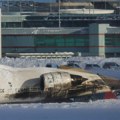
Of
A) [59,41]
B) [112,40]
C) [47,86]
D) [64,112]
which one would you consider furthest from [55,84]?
[59,41]

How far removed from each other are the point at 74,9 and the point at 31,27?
81.0ft

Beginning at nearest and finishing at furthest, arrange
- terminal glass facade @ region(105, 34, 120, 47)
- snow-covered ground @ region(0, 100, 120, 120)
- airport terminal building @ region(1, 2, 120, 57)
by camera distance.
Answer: snow-covered ground @ region(0, 100, 120, 120) → airport terminal building @ region(1, 2, 120, 57) → terminal glass facade @ region(105, 34, 120, 47)

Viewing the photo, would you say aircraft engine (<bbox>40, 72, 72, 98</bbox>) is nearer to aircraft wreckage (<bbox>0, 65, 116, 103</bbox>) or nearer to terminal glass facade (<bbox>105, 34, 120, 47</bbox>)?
aircraft wreckage (<bbox>0, 65, 116, 103</bbox>)

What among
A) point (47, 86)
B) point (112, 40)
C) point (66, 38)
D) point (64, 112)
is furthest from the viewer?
point (66, 38)

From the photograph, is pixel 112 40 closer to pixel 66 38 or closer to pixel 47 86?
pixel 66 38

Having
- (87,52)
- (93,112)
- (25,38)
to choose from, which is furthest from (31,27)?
(93,112)

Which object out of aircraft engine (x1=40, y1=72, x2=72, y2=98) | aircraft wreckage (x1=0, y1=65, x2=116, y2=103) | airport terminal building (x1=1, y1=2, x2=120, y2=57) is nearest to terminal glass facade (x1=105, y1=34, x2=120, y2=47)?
airport terminal building (x1=1, y1=2, x2=120, y2=57)

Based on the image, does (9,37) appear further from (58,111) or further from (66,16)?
(58,111)

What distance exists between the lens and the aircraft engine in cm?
1550

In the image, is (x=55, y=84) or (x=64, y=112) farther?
(x=55, y=84)

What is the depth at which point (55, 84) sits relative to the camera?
51.0 feet

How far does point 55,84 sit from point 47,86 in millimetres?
242

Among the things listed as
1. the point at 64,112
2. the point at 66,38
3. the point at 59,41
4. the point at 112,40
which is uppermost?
the point at 64,112

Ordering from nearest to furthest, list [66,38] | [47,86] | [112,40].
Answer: [47,86]
[112,40]
[66,38]
